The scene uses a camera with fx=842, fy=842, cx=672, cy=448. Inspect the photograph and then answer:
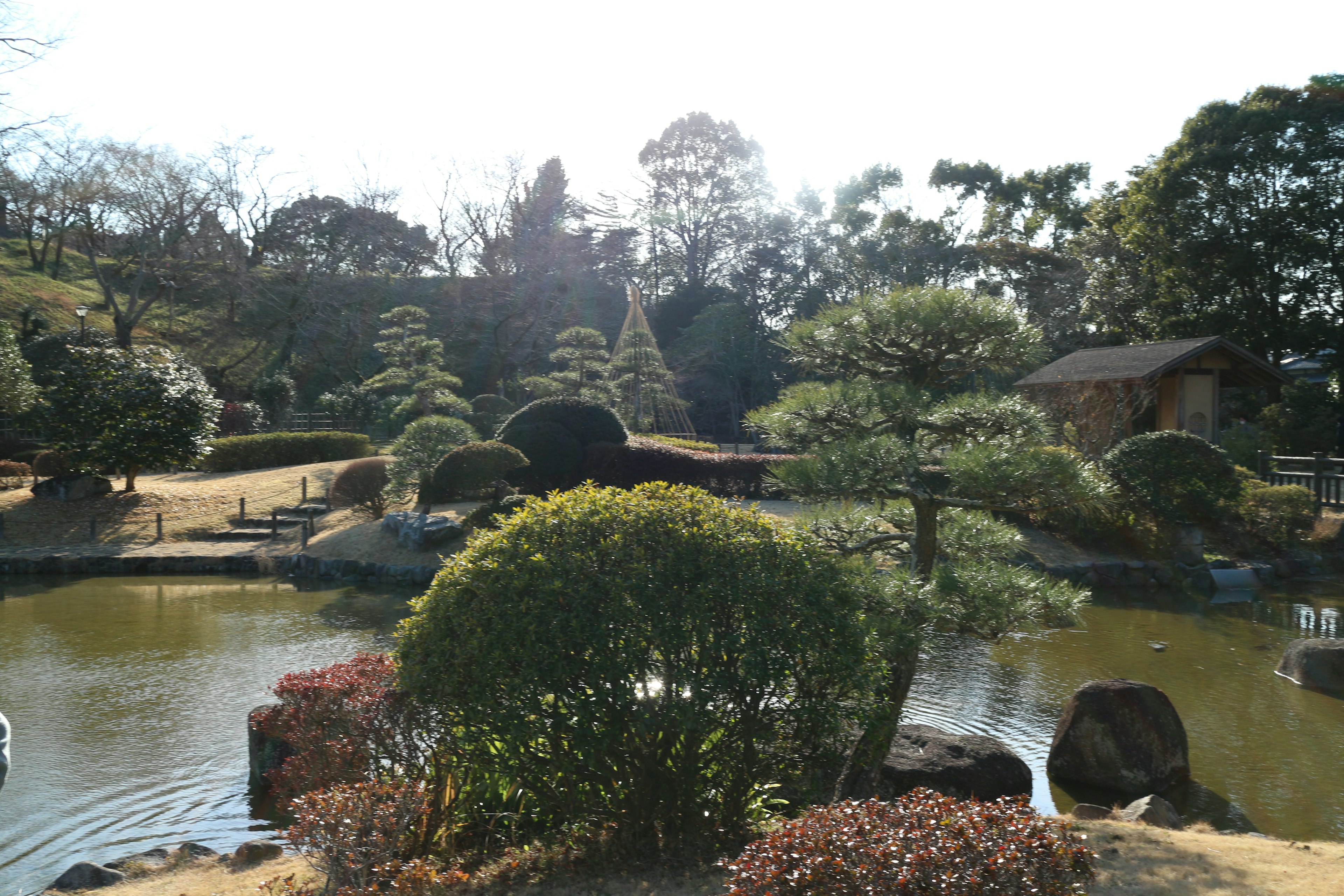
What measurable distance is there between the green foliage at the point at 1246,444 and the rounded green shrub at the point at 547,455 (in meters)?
12.9

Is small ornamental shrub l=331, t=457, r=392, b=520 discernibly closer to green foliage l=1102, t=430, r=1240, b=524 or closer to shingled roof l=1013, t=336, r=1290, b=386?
green foliage l=1102, t=430, r=1240, b=524

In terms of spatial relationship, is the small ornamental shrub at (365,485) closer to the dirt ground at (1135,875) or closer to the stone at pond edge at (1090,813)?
the dirt ground at (1135,875)

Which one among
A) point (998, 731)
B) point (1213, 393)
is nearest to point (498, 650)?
point (998, 731)

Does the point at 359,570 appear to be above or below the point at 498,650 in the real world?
below

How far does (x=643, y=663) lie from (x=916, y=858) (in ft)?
4.29

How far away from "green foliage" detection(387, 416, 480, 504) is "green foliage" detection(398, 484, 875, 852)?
37.6ft

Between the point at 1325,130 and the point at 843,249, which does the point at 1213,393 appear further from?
the point at 843,249

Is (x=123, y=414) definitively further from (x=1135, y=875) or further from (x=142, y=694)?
(x=1135, y=875)

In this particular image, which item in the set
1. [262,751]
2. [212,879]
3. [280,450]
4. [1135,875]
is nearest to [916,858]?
[1135,875]

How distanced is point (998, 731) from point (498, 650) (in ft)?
15.3

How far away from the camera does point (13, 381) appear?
58.6 feet

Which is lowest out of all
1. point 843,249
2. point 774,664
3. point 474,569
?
point 774,664

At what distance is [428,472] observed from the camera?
14.8m

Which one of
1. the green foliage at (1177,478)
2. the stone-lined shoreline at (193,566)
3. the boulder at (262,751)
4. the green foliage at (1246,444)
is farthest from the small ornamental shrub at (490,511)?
the green foliage at (1246,444)
